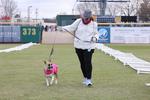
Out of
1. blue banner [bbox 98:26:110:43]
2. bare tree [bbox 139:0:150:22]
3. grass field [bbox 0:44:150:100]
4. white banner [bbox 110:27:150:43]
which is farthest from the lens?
bare tree [bbox 139:0:150:22]

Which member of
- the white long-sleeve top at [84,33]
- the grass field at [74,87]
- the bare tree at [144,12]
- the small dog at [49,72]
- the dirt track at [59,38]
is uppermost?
the bare tree at [144,12]

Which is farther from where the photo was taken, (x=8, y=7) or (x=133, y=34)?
(x=8, y=7)

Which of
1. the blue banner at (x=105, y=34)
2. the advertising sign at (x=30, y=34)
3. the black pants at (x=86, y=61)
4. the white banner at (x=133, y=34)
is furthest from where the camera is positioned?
the advertising sign at (x=30, y=34)

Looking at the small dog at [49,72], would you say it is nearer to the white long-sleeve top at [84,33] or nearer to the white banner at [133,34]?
the white long-sleeve top at [84,33]

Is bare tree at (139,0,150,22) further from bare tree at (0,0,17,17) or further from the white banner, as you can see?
the white banner

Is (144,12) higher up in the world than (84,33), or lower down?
higher up

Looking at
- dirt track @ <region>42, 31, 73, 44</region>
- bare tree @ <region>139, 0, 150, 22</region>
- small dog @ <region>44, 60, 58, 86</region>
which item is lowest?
dirt track @ <region>42, 31, 73, 44</region>

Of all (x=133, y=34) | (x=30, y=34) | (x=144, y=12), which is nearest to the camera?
(x=133, y=34)

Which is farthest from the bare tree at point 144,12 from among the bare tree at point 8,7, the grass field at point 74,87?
the grass field at point 74,87

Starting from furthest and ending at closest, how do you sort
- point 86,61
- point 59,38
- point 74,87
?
point 59,38 → point 86,61 → point 74,87

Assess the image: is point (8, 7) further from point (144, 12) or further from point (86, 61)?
point (86, 61)

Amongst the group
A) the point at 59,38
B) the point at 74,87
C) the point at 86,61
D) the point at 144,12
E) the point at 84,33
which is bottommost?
the point at 59,38

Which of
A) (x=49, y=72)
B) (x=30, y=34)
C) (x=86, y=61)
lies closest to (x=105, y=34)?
(x=30, y=34)

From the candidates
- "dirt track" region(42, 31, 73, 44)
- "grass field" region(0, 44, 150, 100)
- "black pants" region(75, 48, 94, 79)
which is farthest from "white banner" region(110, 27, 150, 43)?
"black pants" region(75, 48, 94, 79)
